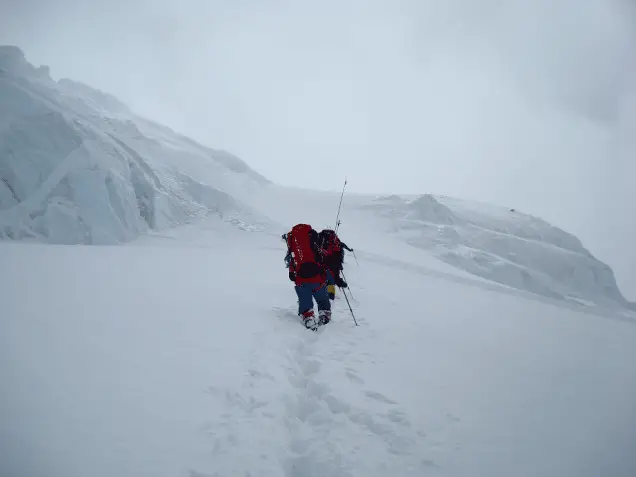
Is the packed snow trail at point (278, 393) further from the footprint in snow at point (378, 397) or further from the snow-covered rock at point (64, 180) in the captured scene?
the snow-covered rock at point (64, 180)

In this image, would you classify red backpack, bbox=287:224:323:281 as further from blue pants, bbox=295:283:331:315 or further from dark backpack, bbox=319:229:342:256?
dark backpack, bbox=319:229:342:256

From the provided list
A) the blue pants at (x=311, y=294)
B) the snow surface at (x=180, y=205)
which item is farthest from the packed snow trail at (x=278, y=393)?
the snow surface at (x=180, y=205)

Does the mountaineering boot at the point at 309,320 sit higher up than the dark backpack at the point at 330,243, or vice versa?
the dark backpack at the point at 330,243

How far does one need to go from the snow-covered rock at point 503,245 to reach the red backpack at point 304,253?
92.2 feet

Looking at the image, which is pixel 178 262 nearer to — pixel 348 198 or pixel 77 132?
pixel 77 132

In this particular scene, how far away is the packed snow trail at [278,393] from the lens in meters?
3.10

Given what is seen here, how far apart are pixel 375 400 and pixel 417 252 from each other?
2982 centimetres

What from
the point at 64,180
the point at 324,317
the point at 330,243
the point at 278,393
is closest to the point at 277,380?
the point at 278,393

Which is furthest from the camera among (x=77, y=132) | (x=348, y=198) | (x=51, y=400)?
(x=348, y=198)

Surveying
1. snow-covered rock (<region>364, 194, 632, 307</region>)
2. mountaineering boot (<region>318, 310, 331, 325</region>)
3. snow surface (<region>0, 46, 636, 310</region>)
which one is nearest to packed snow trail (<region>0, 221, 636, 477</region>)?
mountaineering boot (<region>318, 310, 331, 325</region>)

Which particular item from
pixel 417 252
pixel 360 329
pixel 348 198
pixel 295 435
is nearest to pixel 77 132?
pixel 360 329

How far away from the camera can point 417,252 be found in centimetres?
3278

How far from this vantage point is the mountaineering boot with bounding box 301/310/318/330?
23.9 ft

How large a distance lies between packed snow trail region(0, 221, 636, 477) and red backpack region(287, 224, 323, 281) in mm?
1132
